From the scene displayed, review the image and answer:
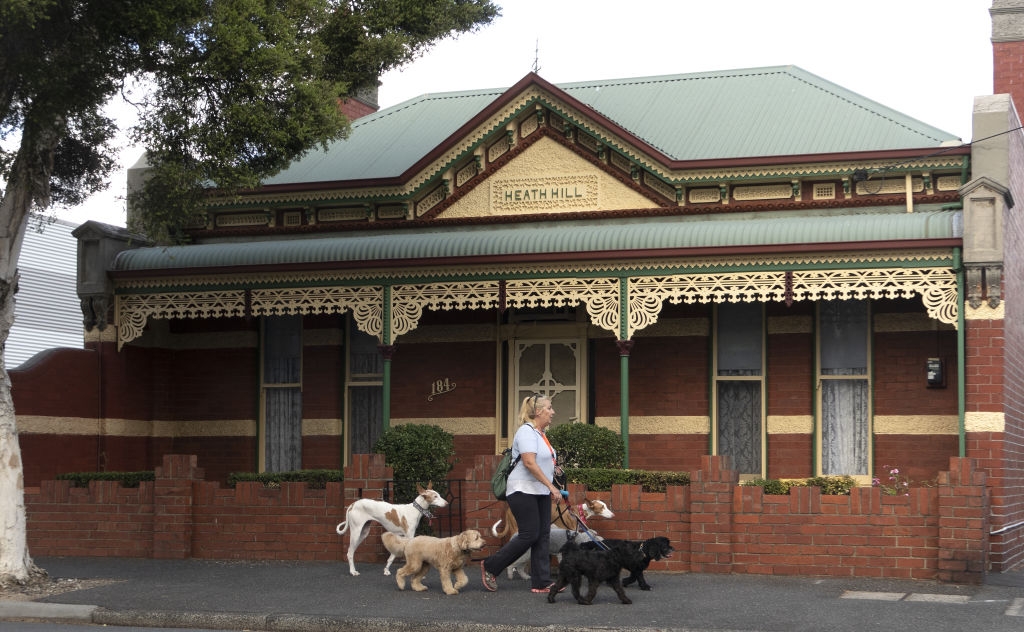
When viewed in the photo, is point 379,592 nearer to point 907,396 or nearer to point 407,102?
point 907,396

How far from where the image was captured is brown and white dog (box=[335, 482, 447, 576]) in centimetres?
1372

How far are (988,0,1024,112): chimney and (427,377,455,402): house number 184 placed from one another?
33.7ft

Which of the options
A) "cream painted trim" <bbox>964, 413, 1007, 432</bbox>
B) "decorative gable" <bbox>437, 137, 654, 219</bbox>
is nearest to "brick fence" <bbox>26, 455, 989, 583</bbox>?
"cream painted trim" <bbox>964, 413, 1007, 432</bbox>

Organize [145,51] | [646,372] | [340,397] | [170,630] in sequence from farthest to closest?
1. [340,397]
2. [646,372]
3. [145,51]
4. [170,630]

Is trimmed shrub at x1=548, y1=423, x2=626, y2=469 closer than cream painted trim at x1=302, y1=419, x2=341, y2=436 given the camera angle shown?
Yes

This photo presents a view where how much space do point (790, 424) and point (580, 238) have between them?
3.83m

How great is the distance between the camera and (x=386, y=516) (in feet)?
45.8

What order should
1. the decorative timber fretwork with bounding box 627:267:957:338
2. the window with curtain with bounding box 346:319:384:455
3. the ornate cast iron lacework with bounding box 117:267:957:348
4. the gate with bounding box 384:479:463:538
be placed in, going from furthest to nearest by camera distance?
the window with curtain with bounding box 346:319:384:455 < the ornate cast iron lacework with bounding box 117:267:957:348 < the decorative timber fretwork with bounding box 627:267:957:338 < the gate with bounding box 384:479:463:538

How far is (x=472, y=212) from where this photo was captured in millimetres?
18859

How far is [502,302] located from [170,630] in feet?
23.3

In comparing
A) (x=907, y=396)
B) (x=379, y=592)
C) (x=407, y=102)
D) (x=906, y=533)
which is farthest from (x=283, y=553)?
(x=407, y=102)

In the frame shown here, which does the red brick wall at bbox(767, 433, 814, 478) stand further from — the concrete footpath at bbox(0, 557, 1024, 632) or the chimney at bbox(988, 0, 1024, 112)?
the chimney at bbox(988, 0, 1024, 112)

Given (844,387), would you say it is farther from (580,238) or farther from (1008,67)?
(1008,67)

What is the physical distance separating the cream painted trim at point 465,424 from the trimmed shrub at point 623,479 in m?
3.96
